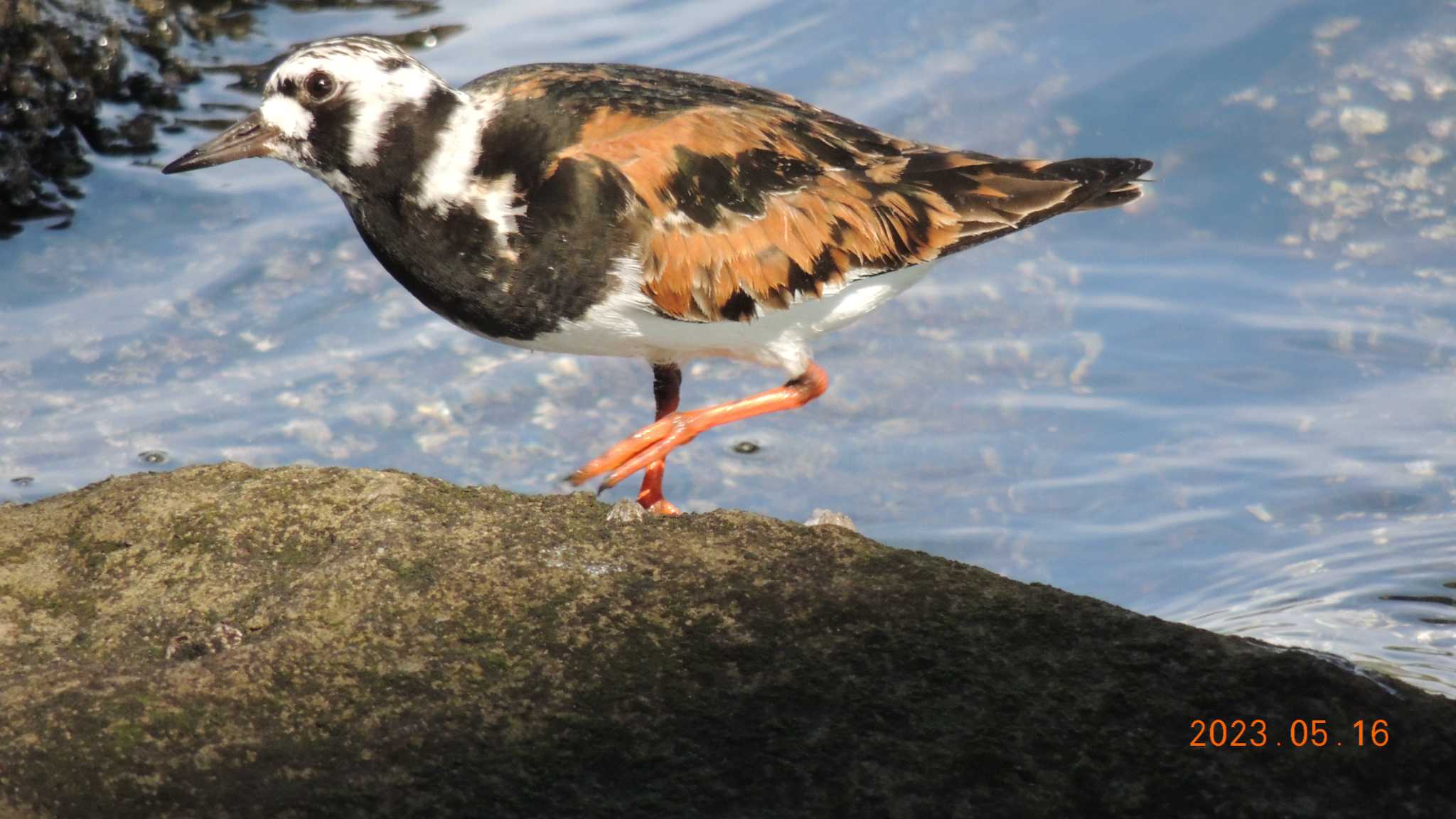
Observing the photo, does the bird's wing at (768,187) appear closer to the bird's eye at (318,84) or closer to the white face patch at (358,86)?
the white face patch at (358,86)

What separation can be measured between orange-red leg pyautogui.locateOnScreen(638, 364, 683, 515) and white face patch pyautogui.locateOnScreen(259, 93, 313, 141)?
1504 mm

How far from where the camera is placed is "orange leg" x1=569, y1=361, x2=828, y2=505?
4.60 m

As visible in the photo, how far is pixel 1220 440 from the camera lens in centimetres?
651

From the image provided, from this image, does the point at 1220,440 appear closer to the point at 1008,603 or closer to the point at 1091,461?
the point at 1091,461

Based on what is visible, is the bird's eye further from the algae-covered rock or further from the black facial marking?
the algae-covered rock

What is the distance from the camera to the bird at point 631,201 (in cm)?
436

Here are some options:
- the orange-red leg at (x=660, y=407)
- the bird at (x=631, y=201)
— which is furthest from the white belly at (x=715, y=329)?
the orange-red leg at (x=660, y=407)

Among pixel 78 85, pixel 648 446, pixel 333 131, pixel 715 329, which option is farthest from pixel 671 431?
pixel 78 85

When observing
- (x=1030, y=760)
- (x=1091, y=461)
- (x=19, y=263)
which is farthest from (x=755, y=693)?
(x=19, y=263)

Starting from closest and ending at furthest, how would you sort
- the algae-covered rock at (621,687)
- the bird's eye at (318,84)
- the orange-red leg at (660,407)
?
1. the algae-covered rock at (621,687)
2. the bird's eye at (318,84)
3. the orange-red leg at (660,407)

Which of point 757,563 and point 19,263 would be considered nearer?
point 757,563

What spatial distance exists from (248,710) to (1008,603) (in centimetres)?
163

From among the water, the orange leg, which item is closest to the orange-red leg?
the orange leg

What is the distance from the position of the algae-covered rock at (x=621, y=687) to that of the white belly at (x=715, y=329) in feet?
3.23
